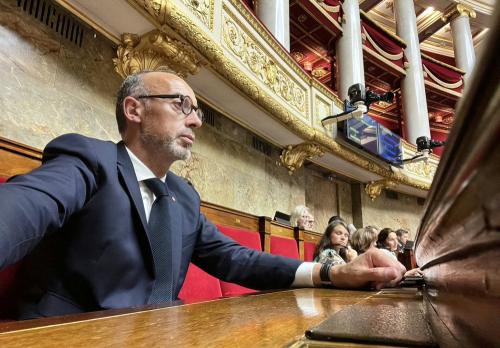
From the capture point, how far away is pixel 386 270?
0.87 meters

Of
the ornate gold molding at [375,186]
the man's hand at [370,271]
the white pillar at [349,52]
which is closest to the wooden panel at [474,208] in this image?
the man's hand at [370,271]

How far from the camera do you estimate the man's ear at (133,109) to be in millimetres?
1142

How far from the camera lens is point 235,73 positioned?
2.93 meters

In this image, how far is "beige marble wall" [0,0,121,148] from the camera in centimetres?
193

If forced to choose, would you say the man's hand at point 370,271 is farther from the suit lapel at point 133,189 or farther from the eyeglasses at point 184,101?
the eyeglasses at point 184,101

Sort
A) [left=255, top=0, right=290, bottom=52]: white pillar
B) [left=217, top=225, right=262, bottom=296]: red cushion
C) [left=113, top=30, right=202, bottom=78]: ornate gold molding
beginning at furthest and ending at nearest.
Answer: [left=255, top=0, right=290, bottom=52]: white pillar → [left=113, top=30, right=202, bottom=78]: ornate gold molding → [left=217, top=225, right=262, bottom=296]: red cushion

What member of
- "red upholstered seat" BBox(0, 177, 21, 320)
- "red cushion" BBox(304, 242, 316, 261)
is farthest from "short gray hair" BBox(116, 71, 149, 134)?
"red cushion" BBox(304, 242, 316, 261)

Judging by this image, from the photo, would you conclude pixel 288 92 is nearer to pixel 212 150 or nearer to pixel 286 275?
pixel 212 150

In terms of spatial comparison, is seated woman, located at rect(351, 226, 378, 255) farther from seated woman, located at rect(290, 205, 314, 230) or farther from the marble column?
the marble column

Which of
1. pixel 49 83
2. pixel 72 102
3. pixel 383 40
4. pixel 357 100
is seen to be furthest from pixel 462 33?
pixel 49 83

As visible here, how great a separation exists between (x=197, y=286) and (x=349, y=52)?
5.29 m

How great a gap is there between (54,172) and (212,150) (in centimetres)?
284

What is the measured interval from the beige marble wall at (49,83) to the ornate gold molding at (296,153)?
2.55m

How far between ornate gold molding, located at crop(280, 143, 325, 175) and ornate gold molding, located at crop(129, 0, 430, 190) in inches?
4.2
